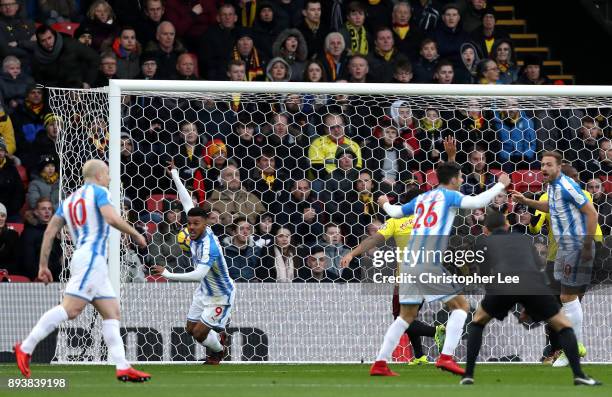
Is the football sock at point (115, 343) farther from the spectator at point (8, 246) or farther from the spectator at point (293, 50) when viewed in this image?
the spectator at point (293, 50)

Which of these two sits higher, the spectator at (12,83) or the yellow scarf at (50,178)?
the spectator at (12,83)

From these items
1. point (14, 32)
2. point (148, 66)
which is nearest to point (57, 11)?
point (14, 32)

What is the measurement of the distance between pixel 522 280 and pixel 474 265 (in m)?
5.05

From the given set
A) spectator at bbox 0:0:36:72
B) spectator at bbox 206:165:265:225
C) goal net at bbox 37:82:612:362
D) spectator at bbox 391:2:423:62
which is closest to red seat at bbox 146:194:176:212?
goal net at bbox 37:82:612:362

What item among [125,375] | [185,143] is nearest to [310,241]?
[185,143]

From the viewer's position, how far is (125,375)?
10.2 metres

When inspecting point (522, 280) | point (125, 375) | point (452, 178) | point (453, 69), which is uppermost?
point (453, 69)

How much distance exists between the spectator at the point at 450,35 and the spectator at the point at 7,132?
607 cm

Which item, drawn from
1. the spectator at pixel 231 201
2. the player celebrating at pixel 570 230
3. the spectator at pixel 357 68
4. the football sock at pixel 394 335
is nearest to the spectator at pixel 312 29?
the spectator at pixel 357 68

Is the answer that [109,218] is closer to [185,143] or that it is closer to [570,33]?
[185,143]

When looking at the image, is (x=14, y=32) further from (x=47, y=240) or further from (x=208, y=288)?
(x=47, y=240)

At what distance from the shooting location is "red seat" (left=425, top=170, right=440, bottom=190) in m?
15.0

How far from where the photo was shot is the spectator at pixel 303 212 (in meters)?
14.7

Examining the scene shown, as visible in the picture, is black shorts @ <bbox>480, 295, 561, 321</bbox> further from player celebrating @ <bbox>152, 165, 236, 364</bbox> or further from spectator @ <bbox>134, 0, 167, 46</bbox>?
spectator @ <bbox>134, 0, 167, 46</bbox>
